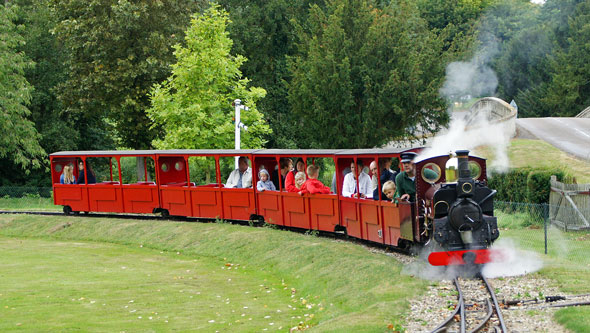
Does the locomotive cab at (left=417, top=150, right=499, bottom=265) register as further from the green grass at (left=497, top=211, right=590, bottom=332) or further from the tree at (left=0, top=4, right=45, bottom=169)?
the tree at (left=0, top=4, right=45, bottom=169)

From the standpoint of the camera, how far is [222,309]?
14023 millimetres

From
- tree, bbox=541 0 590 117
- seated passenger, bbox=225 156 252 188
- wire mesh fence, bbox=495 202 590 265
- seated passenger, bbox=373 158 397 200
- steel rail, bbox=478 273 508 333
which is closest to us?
steel rail, bbox=478 273 508 333

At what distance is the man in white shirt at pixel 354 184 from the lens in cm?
1863

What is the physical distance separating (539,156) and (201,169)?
16049 mm

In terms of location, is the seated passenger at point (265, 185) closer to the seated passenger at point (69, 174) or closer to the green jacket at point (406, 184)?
the green jacket at point (406, 184)

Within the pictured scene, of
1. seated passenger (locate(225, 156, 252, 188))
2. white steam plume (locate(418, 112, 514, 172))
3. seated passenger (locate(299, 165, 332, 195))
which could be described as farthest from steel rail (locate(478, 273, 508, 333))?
seated passenger (locate(225, 156, 252, 188))

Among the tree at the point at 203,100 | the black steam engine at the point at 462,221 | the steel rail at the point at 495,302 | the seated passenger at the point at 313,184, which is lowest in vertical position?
the steel rail at the point at 495,302

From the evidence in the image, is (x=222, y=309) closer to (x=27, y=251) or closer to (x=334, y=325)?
(x=334, y=325)

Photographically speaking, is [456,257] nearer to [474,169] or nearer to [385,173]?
[474,169]

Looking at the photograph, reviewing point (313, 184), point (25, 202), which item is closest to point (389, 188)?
point (313, 184)

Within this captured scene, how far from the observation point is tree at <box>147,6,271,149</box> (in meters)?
32.7

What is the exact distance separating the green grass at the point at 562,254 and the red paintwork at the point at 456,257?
1.08 metres

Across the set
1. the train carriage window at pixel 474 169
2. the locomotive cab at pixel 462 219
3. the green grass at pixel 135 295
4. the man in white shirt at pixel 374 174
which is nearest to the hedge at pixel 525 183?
the man in white shirt at pixel 374 174

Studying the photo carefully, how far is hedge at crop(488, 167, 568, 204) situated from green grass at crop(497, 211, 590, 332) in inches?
98.0
